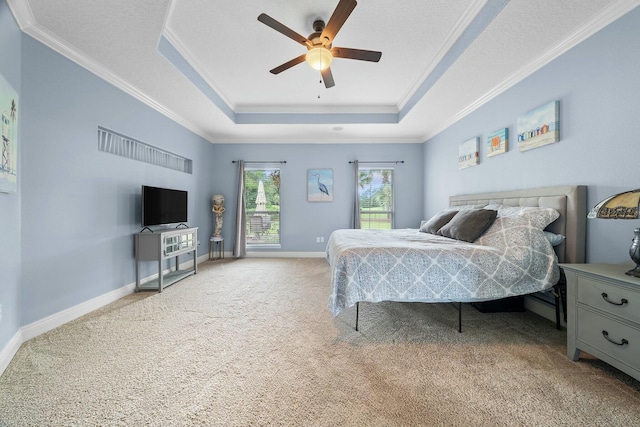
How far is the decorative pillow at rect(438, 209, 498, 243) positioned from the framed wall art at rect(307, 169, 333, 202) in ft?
9.67

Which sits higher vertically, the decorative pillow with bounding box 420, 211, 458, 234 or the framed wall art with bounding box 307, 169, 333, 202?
the framed wall art with bounding box 307, 169, 333, 202

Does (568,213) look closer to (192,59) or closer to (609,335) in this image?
(609,335)

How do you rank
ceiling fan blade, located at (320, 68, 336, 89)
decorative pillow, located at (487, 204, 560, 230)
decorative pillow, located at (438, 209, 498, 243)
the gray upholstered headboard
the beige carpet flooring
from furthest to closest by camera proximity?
ceiling fan blade, located at (320, 68, 336, 89) → decorative pillow, located at (438, 209, 498, 243) → decorative pillow, located at (487, 204, 560, 230) → the gray upholstered headboard → the beige carpet flooring

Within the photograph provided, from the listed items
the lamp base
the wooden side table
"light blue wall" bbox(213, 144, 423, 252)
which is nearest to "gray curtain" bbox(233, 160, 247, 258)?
"light blue wall" bbox(213, 144, 423, 252)

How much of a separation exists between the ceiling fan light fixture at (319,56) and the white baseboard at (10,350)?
10.5 ft

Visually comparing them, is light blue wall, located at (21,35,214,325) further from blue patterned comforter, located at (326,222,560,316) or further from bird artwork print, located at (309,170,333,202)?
bird artwork print, located at (309,170,333,202)

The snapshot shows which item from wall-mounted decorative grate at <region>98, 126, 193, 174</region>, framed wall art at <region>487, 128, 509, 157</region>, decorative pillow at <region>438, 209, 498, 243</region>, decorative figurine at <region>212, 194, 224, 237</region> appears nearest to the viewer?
decorative pillow at <region>438, 209, 498, 243</region>

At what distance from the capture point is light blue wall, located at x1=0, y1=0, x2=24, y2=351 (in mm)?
1685

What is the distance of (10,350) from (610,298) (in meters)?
3.92

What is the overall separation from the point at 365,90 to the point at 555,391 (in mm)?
3743

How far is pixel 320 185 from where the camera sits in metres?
5.22

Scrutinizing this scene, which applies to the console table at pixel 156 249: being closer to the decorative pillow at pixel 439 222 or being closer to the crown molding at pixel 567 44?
the decorative pillow at pixel 439 222

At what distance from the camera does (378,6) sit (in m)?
2.13

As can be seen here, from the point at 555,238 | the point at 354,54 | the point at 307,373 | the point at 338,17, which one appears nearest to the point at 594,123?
the point at 555,238
